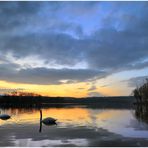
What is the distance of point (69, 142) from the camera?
1812cm

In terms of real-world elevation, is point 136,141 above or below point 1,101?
below

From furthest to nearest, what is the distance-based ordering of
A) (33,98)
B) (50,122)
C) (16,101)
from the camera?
(33,98) → (16,101) → (50,122)

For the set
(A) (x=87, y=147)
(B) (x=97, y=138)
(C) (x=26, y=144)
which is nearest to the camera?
(A) (x=87, y=147)

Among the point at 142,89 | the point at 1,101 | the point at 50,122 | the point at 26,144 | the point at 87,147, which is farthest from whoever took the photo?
the point at 1,101

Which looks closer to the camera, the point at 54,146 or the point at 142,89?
the point at 54,146

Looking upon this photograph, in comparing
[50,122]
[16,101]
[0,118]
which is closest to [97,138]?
[50,122]

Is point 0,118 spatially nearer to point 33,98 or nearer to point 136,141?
point 136,141

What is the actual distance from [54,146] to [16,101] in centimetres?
11518

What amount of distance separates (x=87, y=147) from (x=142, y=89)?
252ft

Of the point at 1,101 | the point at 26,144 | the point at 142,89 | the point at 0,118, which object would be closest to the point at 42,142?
the point at 26,144

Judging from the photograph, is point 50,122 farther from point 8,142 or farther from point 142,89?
point 142,89

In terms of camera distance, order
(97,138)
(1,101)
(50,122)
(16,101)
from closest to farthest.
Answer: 1. (97,138)
2. (50,122)
3. (1,101)
4. (16,101)

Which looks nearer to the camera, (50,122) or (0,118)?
(50,122)

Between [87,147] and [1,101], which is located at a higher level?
[1,101]
